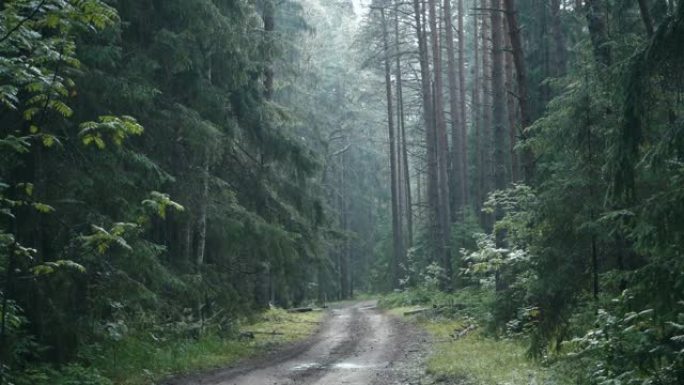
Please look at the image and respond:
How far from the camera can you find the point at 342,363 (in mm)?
13594

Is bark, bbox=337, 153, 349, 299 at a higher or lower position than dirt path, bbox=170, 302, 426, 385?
higher

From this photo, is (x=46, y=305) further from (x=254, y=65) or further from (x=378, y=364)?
(x=254, y=65)

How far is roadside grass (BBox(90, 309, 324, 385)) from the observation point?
11.1 meters

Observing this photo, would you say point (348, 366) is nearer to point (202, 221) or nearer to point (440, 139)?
point (202, 221)

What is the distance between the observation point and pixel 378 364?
43.5 ft

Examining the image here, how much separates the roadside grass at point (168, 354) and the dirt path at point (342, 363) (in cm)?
60

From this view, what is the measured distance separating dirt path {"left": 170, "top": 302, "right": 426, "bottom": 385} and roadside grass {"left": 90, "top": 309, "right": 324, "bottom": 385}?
602mm

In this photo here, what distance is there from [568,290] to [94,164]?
7648 millimetres

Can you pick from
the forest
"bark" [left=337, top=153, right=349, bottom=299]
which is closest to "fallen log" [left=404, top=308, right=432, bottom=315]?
the forest

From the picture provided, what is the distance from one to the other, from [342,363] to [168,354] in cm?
362

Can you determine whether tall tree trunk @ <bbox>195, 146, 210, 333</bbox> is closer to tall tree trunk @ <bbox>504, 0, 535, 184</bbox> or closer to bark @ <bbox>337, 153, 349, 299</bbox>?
tall tree trunk @ <bbox>504, 0, 535, 184</bbox>

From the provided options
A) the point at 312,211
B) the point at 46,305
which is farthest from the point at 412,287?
the point at 46,305

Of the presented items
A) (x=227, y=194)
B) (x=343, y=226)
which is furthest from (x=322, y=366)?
(x=343, y=226)

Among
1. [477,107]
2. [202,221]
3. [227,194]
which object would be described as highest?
[477,107]
